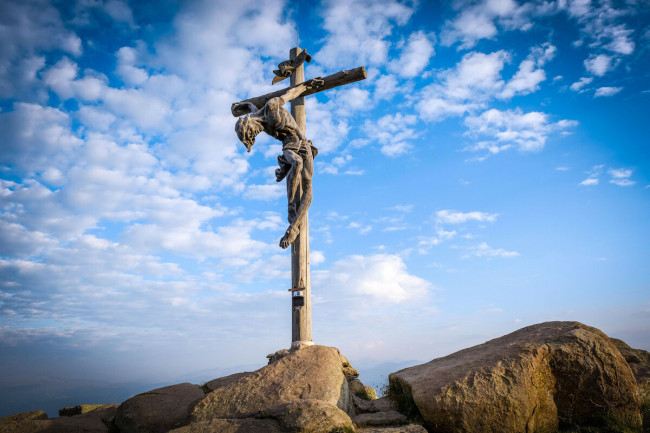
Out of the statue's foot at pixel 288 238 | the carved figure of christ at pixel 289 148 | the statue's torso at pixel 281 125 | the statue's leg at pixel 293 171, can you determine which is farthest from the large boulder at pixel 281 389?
the statue's torso at pixel 281 125

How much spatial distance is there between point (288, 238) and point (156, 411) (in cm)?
399

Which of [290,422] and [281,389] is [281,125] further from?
[290,422]

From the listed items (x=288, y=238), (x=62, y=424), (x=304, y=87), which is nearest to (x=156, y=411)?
(x=62, y=424)

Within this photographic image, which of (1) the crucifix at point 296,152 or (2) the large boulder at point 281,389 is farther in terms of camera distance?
(1) the crucifix at point 296,152

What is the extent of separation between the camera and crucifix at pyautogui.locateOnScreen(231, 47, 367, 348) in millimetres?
8164

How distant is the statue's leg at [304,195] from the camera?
8461 millimetres

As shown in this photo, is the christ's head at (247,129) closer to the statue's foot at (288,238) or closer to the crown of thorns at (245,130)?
the crown of thorns at (245,130)

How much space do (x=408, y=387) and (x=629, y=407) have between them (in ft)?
9.51

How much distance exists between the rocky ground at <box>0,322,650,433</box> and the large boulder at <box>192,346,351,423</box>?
0.6 inches

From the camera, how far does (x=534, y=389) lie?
195 inches

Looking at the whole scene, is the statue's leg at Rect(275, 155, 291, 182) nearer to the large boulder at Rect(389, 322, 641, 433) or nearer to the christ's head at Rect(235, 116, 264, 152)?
the christ's head at Rect(235, 116, 264, 152)

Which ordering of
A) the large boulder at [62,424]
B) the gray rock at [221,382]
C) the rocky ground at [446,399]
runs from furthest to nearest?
the gray rock at [221,382] → the large boulder at [62,424] → the rocky ground at [446,399]

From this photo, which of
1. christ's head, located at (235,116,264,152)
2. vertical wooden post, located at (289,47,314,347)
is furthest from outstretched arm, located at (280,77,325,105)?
vertical wooden post, located at (289,47,314,347)

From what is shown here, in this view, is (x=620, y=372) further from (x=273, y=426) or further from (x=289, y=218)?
(x=289, y=218)
